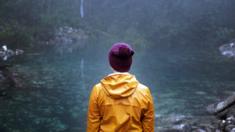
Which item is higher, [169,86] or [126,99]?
[126,99]

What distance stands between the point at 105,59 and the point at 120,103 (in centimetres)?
1708

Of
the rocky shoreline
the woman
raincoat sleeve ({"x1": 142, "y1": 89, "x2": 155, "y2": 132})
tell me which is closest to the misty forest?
the rocky shoreline

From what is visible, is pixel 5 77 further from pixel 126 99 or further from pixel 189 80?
pixel 126 99

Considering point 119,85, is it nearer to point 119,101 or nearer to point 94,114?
point 119,101

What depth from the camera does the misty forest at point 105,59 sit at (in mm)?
8953

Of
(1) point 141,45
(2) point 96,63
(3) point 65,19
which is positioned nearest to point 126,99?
(2) point 96,63

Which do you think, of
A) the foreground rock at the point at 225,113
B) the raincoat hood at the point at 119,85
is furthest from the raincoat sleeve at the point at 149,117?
the foreground rock at the point at 225,113

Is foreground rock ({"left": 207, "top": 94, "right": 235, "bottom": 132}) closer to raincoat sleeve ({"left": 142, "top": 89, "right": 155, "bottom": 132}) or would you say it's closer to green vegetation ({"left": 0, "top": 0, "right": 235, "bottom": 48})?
raincoat sleeve ({"left": 142, "top": 89, "right": 155, "bottom": 132})

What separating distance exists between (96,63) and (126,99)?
1538 centimetres

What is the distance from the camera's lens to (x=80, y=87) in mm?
12562

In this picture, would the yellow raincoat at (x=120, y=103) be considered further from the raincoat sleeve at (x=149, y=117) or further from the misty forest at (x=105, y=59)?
the misty forest at (x=105, y=59)

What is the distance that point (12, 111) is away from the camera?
367 inches

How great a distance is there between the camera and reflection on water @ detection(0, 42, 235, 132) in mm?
8906

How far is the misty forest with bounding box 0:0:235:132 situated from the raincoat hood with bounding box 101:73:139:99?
187 inches
